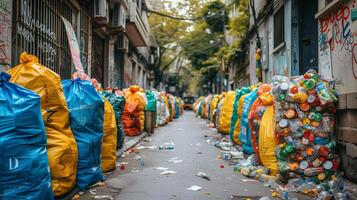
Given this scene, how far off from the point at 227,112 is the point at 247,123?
137 inches

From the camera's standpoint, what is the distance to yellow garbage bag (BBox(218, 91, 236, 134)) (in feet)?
33.5

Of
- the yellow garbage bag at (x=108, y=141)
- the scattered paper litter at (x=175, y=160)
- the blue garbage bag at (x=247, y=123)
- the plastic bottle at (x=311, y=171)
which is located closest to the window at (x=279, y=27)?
the blue garbage bag at (x=247, y=123)

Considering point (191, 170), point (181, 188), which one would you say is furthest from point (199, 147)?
point (181, 188)

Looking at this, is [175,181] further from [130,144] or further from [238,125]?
[130,144]

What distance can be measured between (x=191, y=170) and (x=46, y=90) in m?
2.84

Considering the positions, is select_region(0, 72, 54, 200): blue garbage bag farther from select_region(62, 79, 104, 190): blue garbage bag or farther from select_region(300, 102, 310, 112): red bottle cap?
select_region(300, 102, 310, 112): red bottle cap

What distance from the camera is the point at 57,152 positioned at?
373 cm

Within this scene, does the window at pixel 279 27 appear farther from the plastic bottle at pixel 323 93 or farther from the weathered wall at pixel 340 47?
the plastic bottle at pixel 323 93

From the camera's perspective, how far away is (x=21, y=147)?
3.13 meters

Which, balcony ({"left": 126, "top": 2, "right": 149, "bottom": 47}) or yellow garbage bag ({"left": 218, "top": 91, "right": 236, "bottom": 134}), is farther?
balcony ({"left": 126, "top": 2, "right": 149, "bottom": 47})

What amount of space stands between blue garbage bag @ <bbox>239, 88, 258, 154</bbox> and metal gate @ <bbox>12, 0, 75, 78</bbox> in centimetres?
395

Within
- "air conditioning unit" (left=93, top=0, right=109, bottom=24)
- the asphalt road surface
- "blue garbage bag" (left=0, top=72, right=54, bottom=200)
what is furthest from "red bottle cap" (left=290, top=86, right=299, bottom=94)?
"air conditioning unit" (left=93, top=0, right=109, bottom=24)

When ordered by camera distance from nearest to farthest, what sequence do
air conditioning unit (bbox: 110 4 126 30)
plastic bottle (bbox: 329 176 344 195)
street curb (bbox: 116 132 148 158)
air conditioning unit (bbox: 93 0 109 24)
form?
plastic bottle (bbox: 329 176 344 195) → street curb (bbox: 116 132 148 158) → air conditioning unit (bbox: 93 0 109 24) → air conditioning unit (bbox: 110 4 126 30)

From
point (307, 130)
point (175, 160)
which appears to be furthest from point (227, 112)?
point (307, 130)
